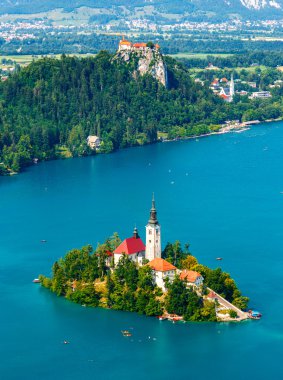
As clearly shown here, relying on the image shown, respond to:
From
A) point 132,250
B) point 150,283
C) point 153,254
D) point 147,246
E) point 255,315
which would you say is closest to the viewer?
point 255,315

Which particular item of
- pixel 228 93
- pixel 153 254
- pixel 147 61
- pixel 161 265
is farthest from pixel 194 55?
pixel 161 265

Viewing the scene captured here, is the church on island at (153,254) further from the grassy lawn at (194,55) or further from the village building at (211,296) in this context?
the grassy lawn at (194,55)

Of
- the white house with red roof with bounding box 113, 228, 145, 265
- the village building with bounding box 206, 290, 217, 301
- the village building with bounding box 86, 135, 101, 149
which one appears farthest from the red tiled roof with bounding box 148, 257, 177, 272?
the village building with bounding box 86, 135, 101, 149

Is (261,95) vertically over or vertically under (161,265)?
under

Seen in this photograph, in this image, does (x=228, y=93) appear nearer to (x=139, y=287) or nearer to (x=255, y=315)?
(x=139, y=287)

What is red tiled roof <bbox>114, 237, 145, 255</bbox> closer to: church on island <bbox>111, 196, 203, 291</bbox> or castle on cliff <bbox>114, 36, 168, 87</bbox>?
church on island <bbox>111, 196, 203, 291</bbox>

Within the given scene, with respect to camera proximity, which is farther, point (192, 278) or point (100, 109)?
point (100, 109)

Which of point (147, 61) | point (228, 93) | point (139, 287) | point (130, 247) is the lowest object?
point (228, 93)
